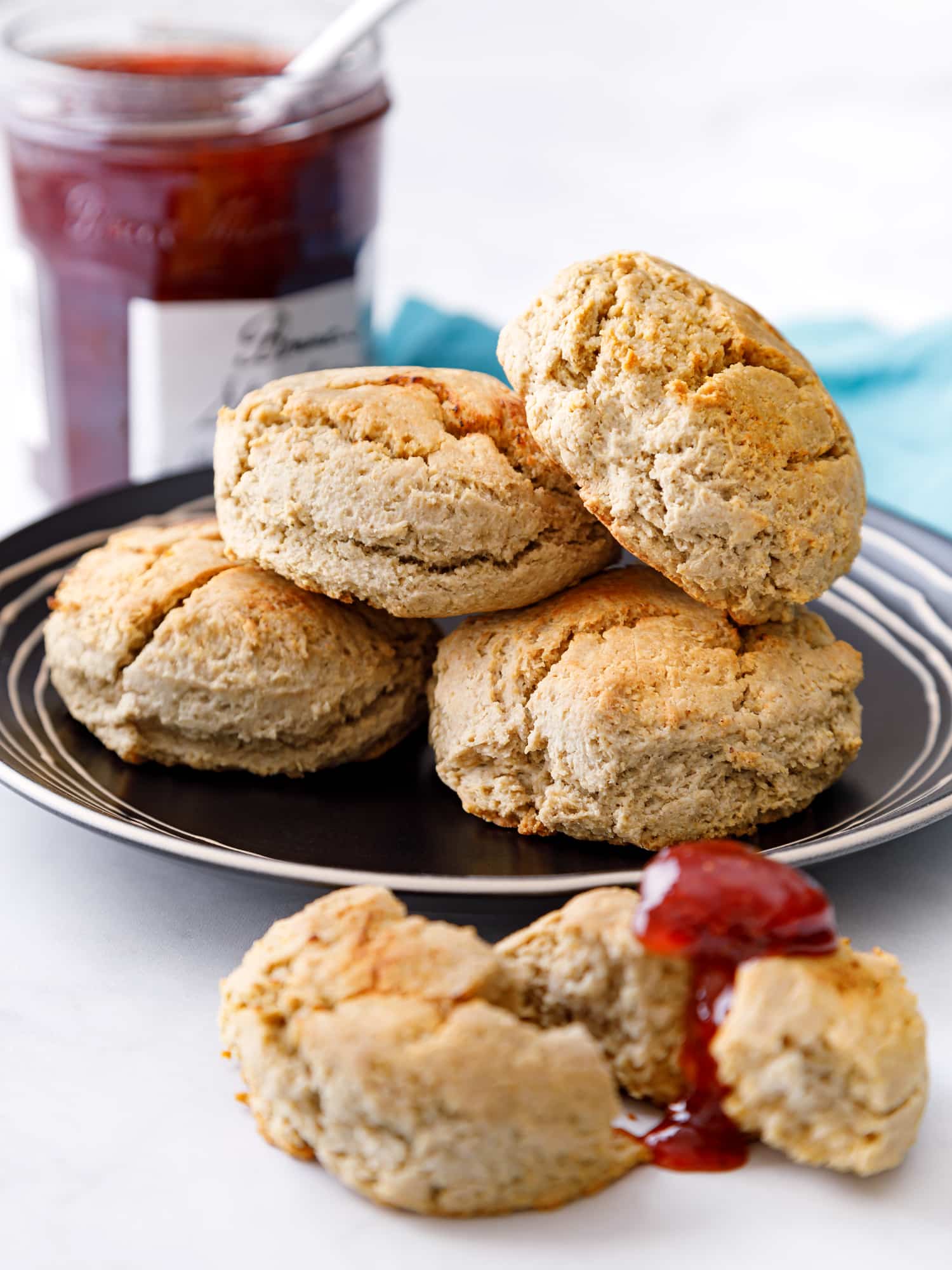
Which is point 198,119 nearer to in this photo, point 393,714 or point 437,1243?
point 393,714

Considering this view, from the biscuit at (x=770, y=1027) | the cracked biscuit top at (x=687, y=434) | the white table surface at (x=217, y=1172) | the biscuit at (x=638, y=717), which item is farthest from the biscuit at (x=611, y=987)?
the cracked biscuit top at (x=687, y=434)

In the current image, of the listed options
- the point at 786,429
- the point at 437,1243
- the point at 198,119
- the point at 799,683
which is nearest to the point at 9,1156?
the point at 437,1243

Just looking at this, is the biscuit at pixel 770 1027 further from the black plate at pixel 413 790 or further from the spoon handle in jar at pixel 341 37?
the spoon handle in jar at pixel 341 37

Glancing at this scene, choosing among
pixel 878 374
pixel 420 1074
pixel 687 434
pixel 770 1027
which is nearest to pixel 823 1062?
pixel 770 1027

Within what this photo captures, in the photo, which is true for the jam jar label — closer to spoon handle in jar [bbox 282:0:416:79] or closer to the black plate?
spoon handle in jar [bbox 282:0:416:79]

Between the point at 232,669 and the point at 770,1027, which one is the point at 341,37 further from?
the point at 770,1027

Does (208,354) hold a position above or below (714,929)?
below
